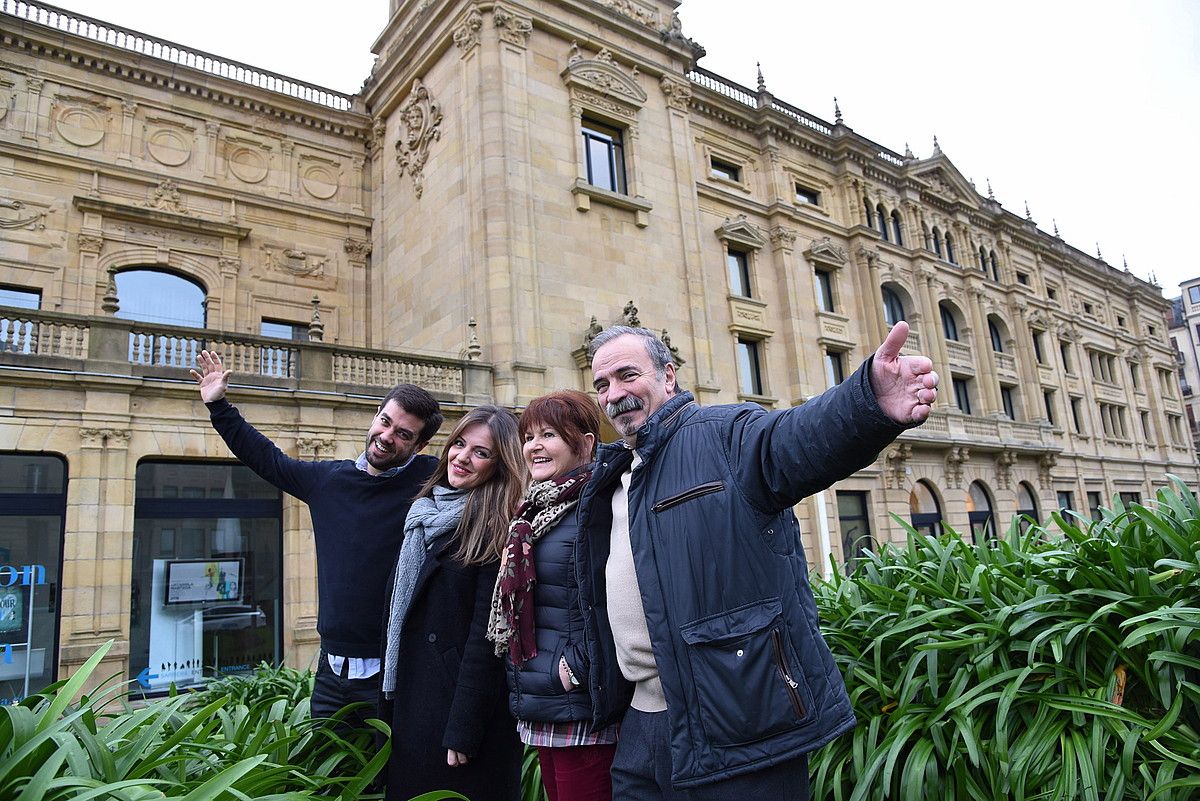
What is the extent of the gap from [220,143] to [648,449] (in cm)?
1881

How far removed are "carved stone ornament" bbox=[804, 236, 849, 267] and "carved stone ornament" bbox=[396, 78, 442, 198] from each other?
12.8 meters

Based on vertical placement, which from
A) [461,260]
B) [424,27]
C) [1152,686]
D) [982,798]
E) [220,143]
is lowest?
[982,798]

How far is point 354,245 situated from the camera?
18734mm

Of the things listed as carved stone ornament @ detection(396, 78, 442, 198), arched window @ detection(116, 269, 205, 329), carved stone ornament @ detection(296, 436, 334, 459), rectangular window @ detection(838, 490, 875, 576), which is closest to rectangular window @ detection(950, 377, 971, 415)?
rectangular window @ detection(838, 490, 875, 576)

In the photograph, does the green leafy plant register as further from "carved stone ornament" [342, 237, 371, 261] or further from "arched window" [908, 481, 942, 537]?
"arched window" [908, 481, 942, 537]

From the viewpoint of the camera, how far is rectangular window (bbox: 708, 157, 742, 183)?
2222 centimetres

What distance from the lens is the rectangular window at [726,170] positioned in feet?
72.9

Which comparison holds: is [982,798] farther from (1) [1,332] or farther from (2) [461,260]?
(2) [461,260]

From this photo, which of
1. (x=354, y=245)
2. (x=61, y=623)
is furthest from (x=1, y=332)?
(x=354, y=245)

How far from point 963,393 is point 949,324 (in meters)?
3.03

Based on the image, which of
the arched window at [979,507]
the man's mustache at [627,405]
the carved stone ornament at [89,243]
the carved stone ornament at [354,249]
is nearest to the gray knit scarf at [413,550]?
the man's mustache at [627,405]

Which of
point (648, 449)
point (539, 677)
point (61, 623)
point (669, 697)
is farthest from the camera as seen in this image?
point (61, 623)

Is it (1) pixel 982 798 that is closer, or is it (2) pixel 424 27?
(1) pixel 982 798

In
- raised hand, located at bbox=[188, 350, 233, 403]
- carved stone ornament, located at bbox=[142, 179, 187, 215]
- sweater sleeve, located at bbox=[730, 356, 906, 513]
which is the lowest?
sweater sleeve, located at bbox=[730, 356, 906, 513]
